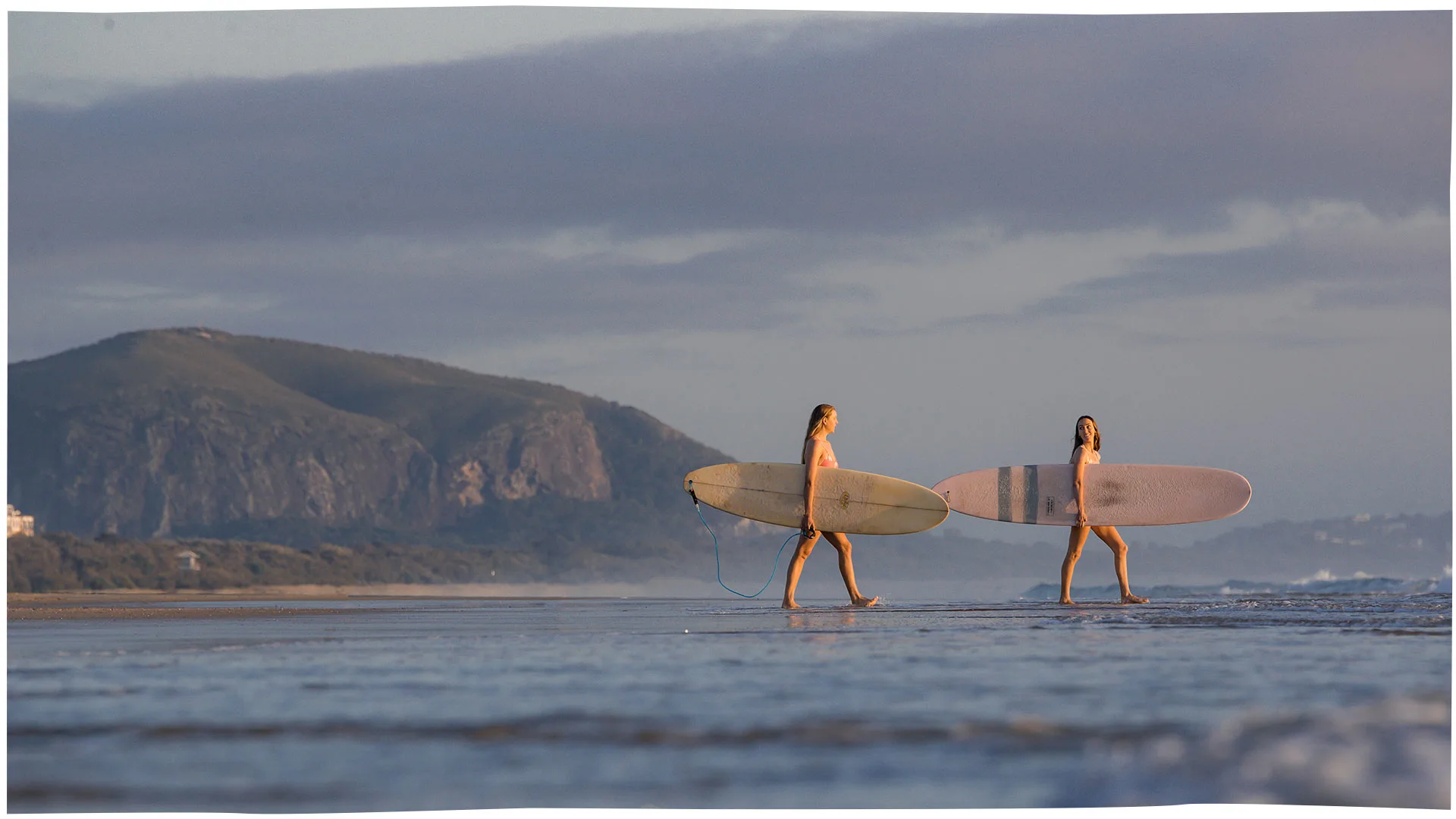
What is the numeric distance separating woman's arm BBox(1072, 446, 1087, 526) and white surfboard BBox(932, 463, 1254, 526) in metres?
0.13

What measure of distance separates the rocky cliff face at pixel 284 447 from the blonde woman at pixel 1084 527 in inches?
3779

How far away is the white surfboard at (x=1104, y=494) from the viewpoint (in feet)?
42.9

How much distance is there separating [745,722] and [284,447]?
113028 mm

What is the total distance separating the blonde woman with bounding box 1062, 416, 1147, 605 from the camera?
12.7 metres

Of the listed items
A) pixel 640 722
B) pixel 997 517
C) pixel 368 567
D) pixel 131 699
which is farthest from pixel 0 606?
pixel 368 567

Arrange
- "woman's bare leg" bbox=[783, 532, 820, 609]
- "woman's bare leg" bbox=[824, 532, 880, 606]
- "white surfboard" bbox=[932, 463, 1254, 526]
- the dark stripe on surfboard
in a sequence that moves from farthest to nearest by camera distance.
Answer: the dark stripe on surfboard < "white surfboard" bbox=[932, 463, 1254, 526] < "woman's bare leg" bbox=[824, 532, 880, 606] < "woman's bare leg" bbox=[783, 532, 820, 609]

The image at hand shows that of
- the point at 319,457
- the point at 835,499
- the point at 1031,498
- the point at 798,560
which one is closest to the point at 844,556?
the point at 798,560

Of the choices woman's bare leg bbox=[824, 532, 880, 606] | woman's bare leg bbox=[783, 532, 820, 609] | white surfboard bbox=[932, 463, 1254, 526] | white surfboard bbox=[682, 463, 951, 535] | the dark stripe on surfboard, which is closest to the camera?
woman's bare leg bbox=[783, 532, 820, 609]

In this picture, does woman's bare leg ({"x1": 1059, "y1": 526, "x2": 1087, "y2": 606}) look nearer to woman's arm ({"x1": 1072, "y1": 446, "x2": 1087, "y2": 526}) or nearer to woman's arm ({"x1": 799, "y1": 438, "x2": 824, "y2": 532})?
woman's arm ({"x1": 1072, "y1": 446, "x2": 1087, "y2": 526})

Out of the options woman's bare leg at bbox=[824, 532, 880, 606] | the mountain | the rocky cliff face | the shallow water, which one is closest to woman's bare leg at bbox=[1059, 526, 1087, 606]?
woman's bare leg at bbox=[824, 532, 880, 606]

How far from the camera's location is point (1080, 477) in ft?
41.4

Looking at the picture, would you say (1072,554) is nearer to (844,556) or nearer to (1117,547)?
(1117,547)

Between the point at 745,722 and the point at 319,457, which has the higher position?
the point at 319,457

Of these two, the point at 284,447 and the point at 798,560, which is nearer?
the point at 798,560
